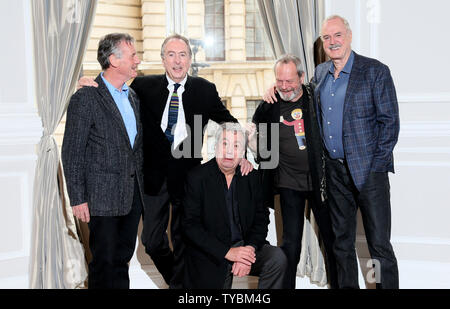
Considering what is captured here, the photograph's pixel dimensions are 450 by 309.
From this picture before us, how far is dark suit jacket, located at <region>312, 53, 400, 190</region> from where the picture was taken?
2078mm

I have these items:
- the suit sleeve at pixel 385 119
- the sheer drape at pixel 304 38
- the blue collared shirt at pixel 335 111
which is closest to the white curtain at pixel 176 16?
the sheer drape at pixel 304 38

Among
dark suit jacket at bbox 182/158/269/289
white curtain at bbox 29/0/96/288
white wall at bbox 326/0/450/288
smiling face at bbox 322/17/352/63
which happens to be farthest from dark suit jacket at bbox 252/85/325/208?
white curtain at bbox 29/0/96/288

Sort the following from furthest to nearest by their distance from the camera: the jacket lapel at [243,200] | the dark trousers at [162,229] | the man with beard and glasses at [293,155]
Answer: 1. the dark trousers at [162,229]
2. the man with beard and glasses at [293,155]
3. the jacket lapel at [243,200]

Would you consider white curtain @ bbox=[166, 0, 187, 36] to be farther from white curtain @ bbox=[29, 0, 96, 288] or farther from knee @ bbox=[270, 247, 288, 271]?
knee @ bbox=[270, 247, 288, 271]

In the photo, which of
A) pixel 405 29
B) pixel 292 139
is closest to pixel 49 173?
pixel 292 139

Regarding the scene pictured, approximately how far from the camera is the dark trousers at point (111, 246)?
2076 mm

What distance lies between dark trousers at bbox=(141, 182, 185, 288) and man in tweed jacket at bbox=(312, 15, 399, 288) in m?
0.92

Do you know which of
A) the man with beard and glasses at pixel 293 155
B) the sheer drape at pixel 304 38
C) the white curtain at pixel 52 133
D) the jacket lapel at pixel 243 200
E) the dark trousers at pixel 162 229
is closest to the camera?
the jacket lapel at pixel 243 200

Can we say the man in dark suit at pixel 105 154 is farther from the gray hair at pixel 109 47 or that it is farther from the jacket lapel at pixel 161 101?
the jacket lapel at pixel 161 101

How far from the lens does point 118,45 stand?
2053 mm

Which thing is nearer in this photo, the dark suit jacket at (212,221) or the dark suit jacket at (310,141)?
the dark suit jacket at (212,221)

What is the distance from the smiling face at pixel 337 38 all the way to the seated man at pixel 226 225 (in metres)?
0.65

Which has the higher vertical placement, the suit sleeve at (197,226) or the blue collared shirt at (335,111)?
the blue collared shirt at (335,111)

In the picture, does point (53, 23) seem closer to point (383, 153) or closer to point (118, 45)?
point (118, 45)
